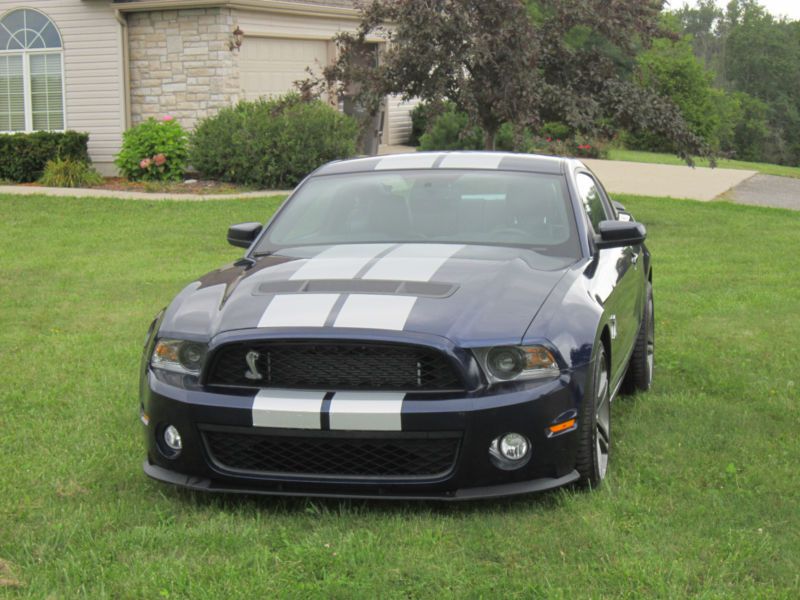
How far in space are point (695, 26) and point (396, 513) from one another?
119354 millimetres

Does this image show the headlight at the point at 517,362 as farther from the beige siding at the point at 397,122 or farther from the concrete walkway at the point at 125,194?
the beige siding at the point at 397,122

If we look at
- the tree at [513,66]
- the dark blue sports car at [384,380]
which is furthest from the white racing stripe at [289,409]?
the tree at [513,66]

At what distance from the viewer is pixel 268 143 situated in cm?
1906

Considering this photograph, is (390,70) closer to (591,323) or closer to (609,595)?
(591,323)

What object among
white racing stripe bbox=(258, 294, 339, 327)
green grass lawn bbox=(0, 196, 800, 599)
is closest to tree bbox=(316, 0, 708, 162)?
green grass lawn bbox=(0, 196, 800, 599)

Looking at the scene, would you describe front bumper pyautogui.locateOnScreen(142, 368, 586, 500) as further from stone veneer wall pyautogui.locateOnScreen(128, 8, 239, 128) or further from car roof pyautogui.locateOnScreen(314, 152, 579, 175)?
stone veneer wall pyautogui.locateOnScreen(128, 8, 239, 128)

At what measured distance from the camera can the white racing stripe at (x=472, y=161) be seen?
20.3 ft

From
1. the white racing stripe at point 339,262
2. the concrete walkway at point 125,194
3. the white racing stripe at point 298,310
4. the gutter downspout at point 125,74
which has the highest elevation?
the gutter downspout at point 125,74

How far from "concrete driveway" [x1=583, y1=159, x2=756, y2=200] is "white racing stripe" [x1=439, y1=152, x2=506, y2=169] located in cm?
1362

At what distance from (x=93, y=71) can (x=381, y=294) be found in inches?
738

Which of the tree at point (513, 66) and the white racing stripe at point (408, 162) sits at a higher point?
the tree at point (513, 66)

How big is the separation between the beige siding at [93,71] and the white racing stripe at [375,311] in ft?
59.7

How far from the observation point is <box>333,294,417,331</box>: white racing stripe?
4461mm

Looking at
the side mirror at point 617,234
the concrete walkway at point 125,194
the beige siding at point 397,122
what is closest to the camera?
the side mirror at point 617,234
